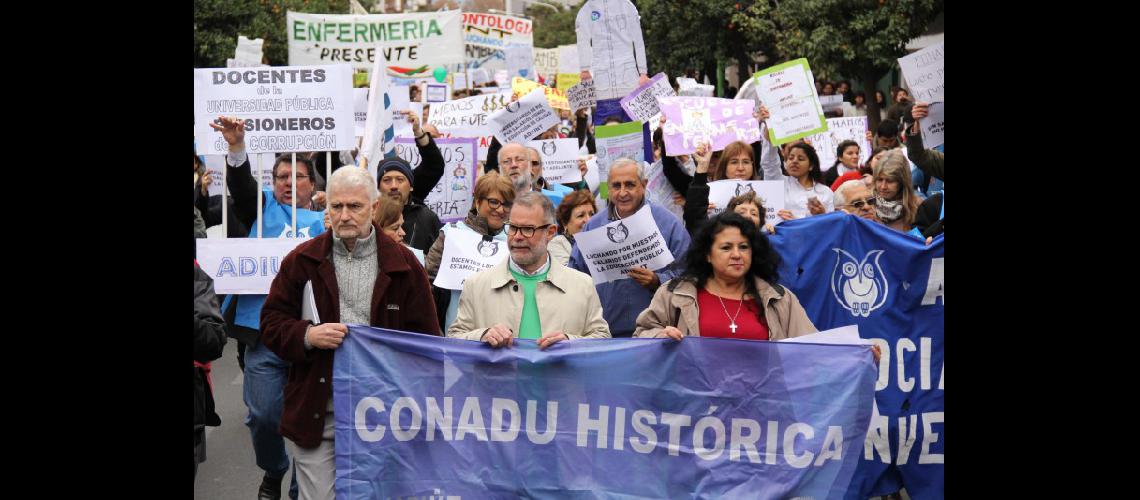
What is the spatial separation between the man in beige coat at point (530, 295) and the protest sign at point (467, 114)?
786 cm

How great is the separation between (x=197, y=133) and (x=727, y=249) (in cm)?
316

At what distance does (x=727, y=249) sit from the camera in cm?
576

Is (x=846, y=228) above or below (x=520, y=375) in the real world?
above

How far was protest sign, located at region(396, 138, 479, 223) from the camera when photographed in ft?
34.2

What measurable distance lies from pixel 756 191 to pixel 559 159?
3240 millimetres

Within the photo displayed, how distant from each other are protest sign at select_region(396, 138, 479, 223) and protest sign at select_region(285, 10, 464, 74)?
467cm

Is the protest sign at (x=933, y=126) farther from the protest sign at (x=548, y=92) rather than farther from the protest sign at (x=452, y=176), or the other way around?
the protest sign at (x=548, y=92)

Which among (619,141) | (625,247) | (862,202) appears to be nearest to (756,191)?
(862,202)

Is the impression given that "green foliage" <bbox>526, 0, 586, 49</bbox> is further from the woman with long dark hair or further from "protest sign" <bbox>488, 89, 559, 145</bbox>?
the woman with long dark hair

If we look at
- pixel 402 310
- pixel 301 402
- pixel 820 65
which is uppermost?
pixel 820 65

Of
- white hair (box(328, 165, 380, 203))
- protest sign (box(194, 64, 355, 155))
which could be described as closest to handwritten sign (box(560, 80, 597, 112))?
protest sign (box(194, 64, 355, 155))

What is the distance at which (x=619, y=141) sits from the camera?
332 inches
